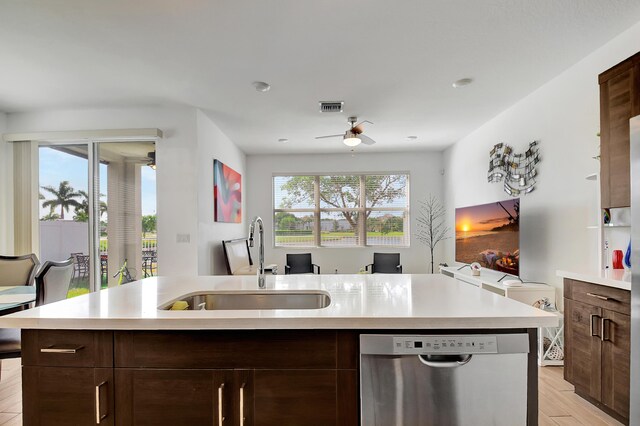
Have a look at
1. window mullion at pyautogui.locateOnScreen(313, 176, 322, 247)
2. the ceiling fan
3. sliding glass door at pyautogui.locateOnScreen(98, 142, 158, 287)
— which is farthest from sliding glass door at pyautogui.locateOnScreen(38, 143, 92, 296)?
window mullion at pyautogui.locateOnScreen(313, 176, 322, 247)

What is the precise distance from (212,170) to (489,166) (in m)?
3.54

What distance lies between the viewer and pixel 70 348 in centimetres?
120

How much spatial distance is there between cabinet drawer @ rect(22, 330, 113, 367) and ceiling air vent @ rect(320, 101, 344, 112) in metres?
3.04

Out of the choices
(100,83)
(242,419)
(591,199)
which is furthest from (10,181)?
(591,199)

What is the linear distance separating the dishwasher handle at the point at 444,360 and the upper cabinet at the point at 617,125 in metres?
1.69

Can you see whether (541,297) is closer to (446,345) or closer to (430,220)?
(446,345)

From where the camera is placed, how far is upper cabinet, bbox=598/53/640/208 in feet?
6.68

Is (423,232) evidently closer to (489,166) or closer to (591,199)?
(489,166)

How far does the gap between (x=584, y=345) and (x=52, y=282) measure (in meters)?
3.74

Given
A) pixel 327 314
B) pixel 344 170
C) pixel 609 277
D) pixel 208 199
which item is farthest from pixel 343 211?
pixel 327 314

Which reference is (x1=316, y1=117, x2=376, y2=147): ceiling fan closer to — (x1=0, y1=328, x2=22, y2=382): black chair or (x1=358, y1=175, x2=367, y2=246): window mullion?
(x1=358, y1=175, x2=367, y2=246): window mullion

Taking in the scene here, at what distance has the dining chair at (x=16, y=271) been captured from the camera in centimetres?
301

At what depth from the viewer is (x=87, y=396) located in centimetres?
120

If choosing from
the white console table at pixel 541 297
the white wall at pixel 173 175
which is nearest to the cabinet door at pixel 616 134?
the white console table at pixel 541 297
